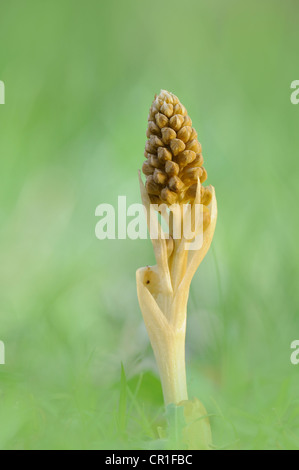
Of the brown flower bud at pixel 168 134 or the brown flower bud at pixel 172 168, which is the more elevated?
the brown flower bud at pixel 168 134

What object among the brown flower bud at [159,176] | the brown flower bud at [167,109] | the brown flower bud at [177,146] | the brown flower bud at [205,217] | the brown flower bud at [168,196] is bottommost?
the brown flower bud at [205,217]

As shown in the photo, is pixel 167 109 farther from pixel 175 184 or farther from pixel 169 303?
pixel 169 303

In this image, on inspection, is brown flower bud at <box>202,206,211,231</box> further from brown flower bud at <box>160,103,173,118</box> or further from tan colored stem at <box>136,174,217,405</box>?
brown flower bud at <box>160,103,173,118</box>

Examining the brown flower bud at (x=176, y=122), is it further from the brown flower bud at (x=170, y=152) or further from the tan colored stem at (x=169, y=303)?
the tan colored stem at (x=169, y=303)

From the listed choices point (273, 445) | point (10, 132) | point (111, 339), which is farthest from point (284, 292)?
point (10, 132)

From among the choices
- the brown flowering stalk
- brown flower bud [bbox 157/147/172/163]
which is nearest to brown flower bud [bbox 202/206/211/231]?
the brown flowering stalk

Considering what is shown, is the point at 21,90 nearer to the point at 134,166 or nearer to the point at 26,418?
the point at 134,166

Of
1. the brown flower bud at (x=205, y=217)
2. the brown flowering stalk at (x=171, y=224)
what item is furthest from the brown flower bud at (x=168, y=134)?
the brown flower bud at (x=205, y=217)

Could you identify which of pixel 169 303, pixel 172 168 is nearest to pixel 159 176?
pixel 172 168
